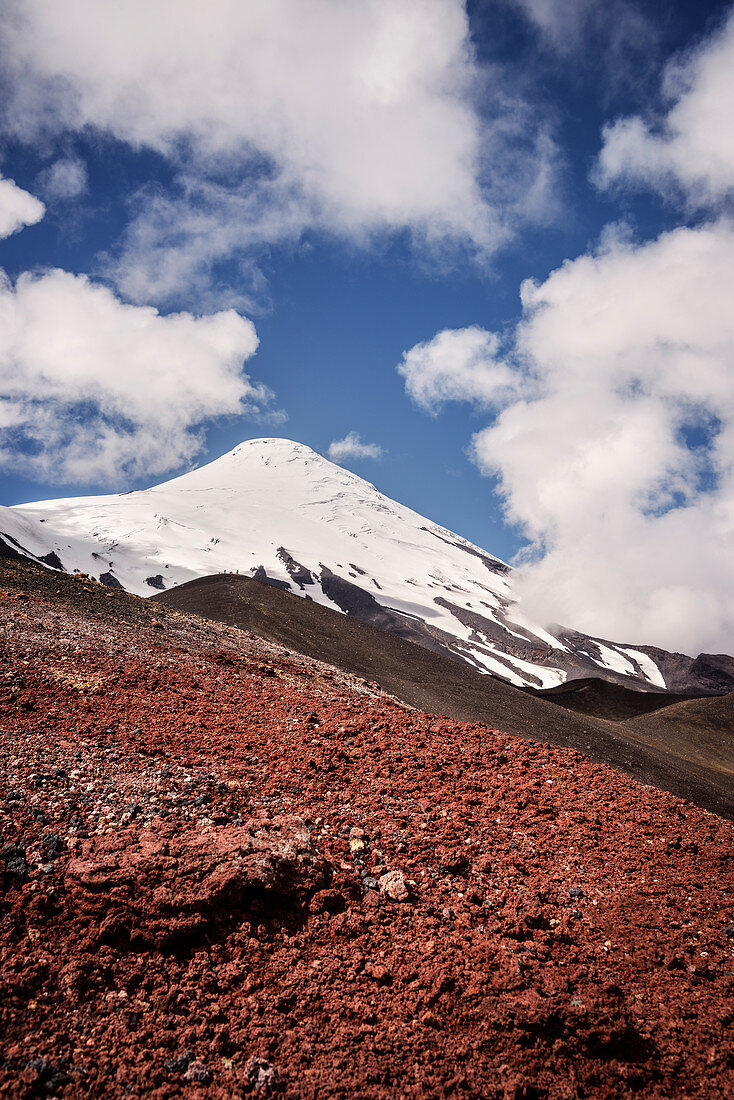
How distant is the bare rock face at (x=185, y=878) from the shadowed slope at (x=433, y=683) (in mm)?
20635

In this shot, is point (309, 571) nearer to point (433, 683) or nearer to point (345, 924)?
point (433, 683)

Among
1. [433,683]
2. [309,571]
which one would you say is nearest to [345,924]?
[433,683]

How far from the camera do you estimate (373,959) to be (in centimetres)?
411

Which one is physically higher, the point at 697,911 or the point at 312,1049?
the point at 697,911

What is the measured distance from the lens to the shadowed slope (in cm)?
2683

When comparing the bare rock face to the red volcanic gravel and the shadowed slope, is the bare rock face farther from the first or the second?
the shadowed slope

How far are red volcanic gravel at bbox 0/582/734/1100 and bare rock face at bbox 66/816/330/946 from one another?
2cm

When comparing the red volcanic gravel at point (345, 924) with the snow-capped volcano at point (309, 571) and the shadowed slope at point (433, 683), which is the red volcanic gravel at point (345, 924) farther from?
the snow-capped volcano at point (309, 571)

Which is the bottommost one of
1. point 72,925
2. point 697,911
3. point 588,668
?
point 72,925

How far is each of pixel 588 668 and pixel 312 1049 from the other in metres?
165

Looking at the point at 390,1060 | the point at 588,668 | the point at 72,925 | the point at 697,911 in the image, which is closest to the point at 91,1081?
the point at 72,925

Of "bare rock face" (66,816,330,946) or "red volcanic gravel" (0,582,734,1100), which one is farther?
"bare rock face" (66,816,330,946)

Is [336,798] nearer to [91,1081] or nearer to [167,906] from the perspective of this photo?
[167,906]

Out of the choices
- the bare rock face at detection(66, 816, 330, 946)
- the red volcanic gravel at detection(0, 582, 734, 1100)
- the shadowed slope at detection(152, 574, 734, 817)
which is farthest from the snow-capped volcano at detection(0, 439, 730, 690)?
the bare rock face at detection(66, 816, 330, 946)
